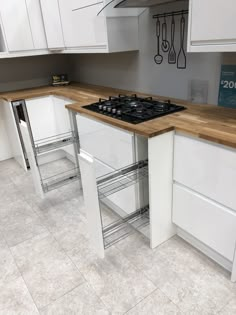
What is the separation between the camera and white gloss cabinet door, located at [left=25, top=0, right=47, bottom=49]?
263 centimetres

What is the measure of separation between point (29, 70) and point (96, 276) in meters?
2.65

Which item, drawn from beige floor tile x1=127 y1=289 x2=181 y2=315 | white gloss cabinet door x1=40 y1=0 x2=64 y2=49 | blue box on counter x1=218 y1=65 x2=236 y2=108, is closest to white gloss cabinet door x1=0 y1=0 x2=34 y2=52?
white gloss cabinet door x1=40 y1=0 x2=64 y2=49

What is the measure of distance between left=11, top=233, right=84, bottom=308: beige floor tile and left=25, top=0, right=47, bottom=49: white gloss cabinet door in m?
2.05

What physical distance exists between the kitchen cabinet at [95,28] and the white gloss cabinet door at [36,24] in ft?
1.33

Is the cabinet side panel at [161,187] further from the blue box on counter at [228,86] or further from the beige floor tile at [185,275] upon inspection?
the blue box on counter at [228,86]

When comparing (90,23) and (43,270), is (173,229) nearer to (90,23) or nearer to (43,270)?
(43,270)

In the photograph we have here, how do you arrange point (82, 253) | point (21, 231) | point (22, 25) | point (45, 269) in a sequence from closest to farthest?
point (45, 269) → point (82, 253) → point (21, 231) → point (22, 25)

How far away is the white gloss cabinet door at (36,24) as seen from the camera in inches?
104

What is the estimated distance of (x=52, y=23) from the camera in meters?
2.62

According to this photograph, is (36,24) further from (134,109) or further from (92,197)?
(92,197)

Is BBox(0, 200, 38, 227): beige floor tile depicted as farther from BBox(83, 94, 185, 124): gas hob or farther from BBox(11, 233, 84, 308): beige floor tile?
BBox(83, 94, 185, 124): gas hob

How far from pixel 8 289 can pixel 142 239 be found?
3.01 feet

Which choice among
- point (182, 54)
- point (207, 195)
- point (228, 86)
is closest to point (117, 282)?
point (207, 195)

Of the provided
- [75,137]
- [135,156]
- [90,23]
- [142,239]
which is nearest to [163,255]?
[142,239]
